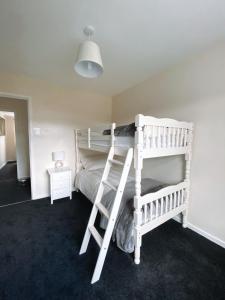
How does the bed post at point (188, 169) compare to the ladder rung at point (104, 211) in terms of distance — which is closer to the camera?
the ladder rung at point (104, 211)

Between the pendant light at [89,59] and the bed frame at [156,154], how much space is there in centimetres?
69

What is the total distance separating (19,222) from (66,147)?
1703mm

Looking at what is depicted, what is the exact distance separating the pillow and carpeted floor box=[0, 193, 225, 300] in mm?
1305

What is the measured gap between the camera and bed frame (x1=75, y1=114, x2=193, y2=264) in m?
1.51

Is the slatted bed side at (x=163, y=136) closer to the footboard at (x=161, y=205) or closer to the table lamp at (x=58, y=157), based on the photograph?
the footboard at (x=161, y=205)

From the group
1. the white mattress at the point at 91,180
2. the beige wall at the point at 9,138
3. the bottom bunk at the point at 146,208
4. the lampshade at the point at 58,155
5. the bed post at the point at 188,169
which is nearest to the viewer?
the bottom bunk at the point at 146,208

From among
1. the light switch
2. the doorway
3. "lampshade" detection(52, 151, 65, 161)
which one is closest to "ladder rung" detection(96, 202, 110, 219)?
"lampshade" detection(52, 151, 65, 161)

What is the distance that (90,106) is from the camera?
368 cm

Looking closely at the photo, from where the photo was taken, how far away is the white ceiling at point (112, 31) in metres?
1.34

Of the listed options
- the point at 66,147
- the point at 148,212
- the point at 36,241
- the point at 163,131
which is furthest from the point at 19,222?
the point at 163,131

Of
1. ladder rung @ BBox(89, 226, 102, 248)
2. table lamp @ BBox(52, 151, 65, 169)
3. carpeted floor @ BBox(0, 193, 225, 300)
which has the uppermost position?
table lamp @ BBox(52, 151, 65, 169)

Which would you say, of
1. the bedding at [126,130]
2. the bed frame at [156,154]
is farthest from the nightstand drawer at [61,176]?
the bedding at [126,130]

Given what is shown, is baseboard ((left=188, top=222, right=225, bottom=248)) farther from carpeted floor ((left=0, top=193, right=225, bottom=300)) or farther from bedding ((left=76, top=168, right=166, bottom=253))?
bedding ((left=76, top=168, right=166, bottom=253))

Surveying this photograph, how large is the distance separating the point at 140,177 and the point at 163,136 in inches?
22.7
